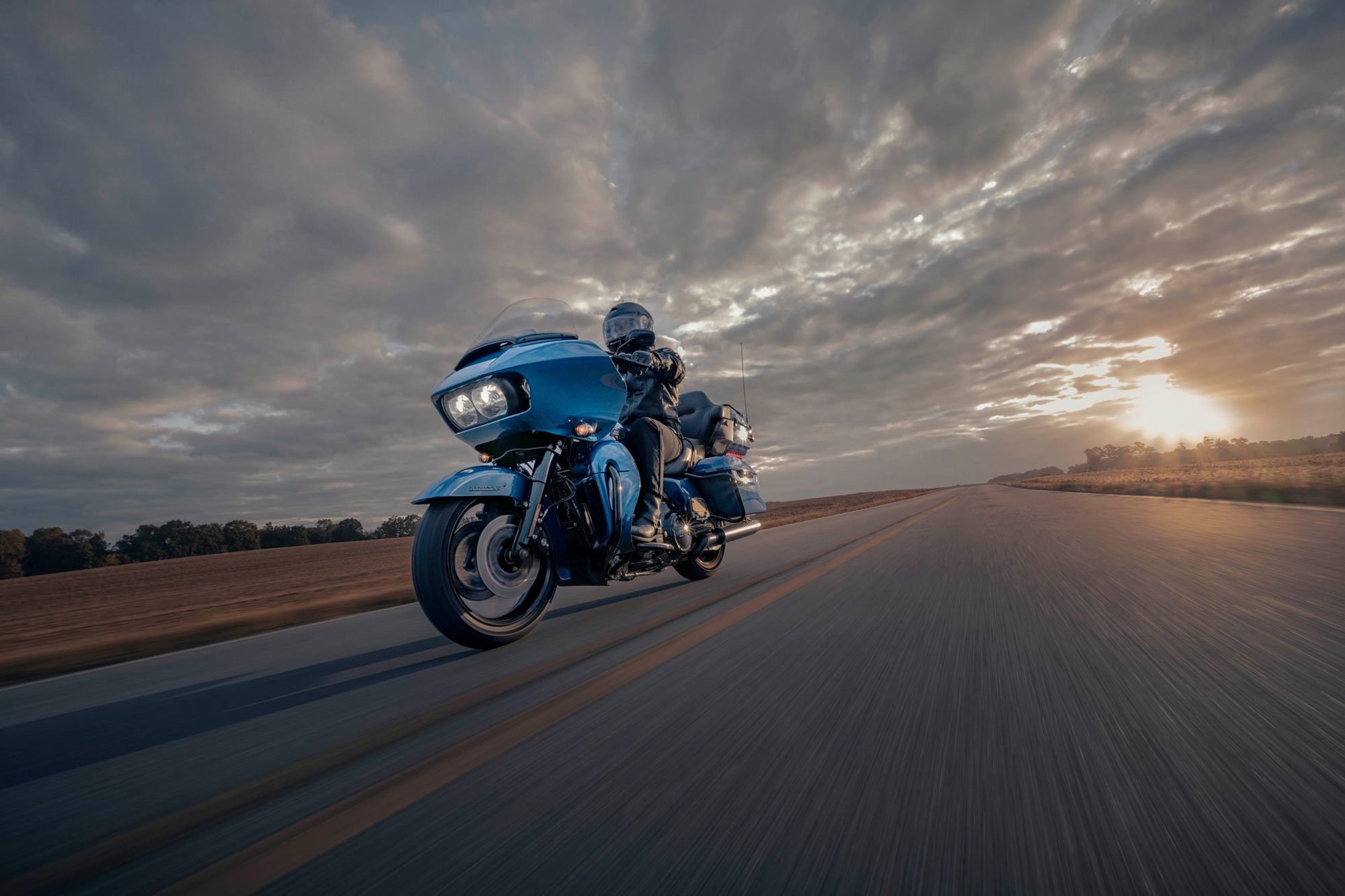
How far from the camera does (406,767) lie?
160cm

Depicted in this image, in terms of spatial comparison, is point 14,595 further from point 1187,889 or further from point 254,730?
point 1187,889

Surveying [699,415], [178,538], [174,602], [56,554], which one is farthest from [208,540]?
[699,415]

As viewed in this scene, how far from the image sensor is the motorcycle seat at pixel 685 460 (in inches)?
217

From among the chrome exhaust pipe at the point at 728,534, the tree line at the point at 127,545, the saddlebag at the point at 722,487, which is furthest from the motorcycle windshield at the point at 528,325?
the tree line at the point at 127,545

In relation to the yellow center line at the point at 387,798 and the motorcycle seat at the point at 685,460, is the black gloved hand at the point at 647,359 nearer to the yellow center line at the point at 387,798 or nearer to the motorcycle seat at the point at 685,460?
the motorcycle seat at the point at 685,460

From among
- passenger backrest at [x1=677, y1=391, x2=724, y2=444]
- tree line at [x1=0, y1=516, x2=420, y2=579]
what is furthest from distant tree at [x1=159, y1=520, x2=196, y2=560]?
passenger backrest at [x1=677, y1=391, x2=724, y2=444]

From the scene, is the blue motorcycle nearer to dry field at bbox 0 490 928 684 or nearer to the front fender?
the front fender

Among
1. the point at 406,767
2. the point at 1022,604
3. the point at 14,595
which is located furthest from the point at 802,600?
the point at 14,595

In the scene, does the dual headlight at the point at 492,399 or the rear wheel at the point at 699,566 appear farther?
the rear wheel at the point at 699,566

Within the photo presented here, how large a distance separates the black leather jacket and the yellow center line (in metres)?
2.59

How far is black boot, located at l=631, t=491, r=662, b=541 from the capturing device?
409cm

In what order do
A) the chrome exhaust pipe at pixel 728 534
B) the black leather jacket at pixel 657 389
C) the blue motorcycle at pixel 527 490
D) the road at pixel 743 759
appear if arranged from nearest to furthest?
the road at pixel 743 759
the blue motorcycle at pixel 527 490
the black leather jacket at pixel 657 389
the chrome exhaust pipe at pixel 728 534

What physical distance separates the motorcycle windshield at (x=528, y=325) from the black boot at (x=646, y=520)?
1.24 metres

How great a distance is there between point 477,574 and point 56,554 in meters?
53.3
